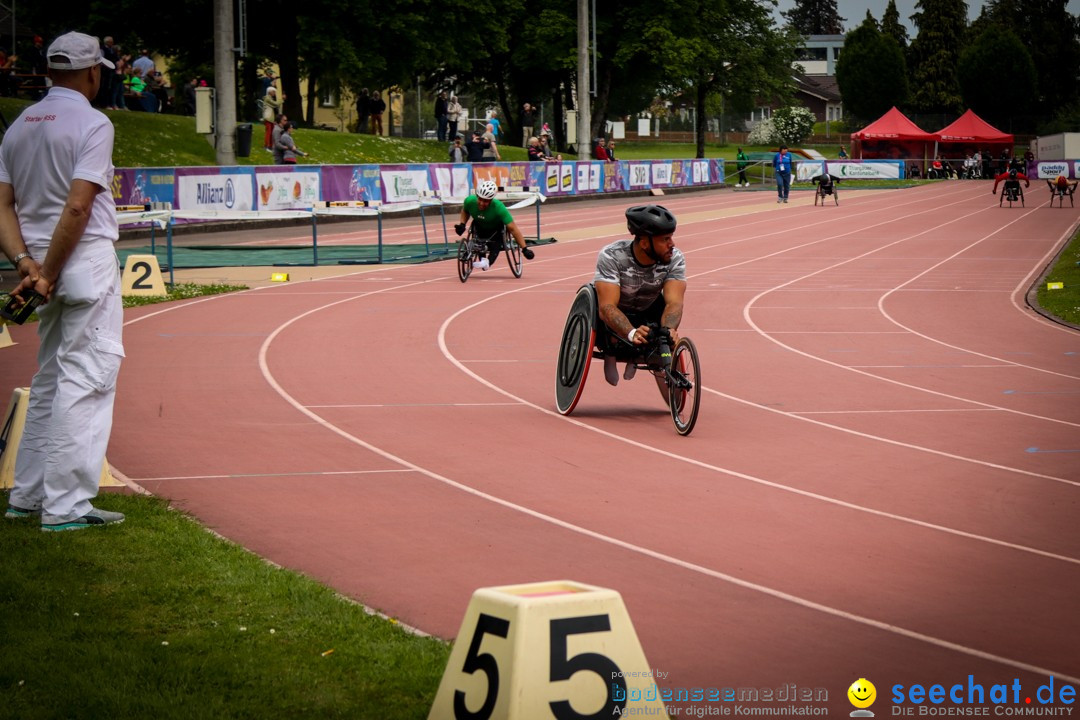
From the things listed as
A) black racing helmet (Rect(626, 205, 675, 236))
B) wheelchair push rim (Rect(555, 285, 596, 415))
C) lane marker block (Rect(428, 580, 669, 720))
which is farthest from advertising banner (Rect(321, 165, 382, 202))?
lane marker block (Rect(428, 580, 669, 720))

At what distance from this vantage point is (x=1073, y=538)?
24.7 ft

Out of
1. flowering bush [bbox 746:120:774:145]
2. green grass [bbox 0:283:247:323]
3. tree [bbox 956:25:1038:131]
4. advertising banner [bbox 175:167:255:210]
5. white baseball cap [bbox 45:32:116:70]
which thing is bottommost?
green grass [bbox 0:283:247:323]

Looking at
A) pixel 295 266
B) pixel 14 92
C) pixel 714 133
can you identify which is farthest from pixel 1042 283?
pixel 714 133

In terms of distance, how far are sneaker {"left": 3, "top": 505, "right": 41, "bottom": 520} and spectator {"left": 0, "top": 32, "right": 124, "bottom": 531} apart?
0.86 feet

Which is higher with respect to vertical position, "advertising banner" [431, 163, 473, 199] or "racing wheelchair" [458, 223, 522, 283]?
"advertising banner" [431, 163, 473, 199]

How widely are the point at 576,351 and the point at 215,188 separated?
20.5 m

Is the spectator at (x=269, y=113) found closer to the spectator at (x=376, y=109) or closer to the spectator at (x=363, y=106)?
the spectator at (x=376, y=109)

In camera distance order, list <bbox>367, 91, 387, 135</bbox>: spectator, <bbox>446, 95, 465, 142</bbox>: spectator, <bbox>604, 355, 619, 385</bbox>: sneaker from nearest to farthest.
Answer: <bbox>604, 355, 619, 385</bbox>: sneaker < <bbox>367, 91, 387, 135</bbox>: spectator < <bbox>446, 95, 465, 142</bbox>: spectator

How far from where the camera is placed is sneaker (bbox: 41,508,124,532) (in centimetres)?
678

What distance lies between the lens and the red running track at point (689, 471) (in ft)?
19.8

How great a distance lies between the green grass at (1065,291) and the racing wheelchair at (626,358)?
29.4ft

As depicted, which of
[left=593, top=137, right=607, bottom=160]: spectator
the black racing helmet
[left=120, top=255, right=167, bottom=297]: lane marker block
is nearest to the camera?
the black racing helmet

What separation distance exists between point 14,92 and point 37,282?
103ft

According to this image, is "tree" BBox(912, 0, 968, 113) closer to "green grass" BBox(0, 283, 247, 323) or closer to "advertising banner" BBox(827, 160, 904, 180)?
"advertising banner" BBox(827, 160, 904, 180)
